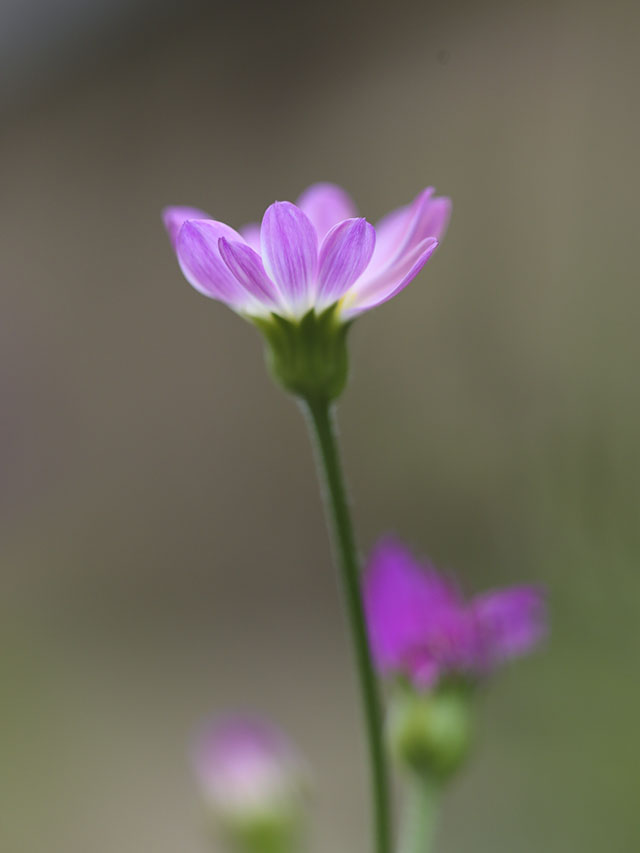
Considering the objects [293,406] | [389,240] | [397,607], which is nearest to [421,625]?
[397,607]

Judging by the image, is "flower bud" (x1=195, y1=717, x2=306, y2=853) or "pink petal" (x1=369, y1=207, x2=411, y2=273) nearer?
"pink petal" (x1=369, y1=207, x2=411, y2=273)

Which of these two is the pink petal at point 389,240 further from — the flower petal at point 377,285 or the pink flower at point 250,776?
the pink flower at point 250,776

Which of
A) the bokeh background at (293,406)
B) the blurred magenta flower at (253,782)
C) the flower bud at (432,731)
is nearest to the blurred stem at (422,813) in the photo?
the flower bud at (432,731)

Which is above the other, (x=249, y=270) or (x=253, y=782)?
(x=249, y=270)

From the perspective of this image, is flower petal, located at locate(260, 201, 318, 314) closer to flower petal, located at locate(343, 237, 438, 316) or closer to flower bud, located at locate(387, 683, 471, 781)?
flower petal, located at locate(343, 237, 438, 316)

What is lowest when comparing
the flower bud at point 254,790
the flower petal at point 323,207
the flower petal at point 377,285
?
the flower bud at point 254,790

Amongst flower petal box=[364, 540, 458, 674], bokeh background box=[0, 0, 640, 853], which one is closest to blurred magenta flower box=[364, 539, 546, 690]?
flower petal box=[364, 540, 458, 674]

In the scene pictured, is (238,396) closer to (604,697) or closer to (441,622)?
(604,697)

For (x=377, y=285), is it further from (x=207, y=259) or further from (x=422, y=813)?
(x=422, y=813)
